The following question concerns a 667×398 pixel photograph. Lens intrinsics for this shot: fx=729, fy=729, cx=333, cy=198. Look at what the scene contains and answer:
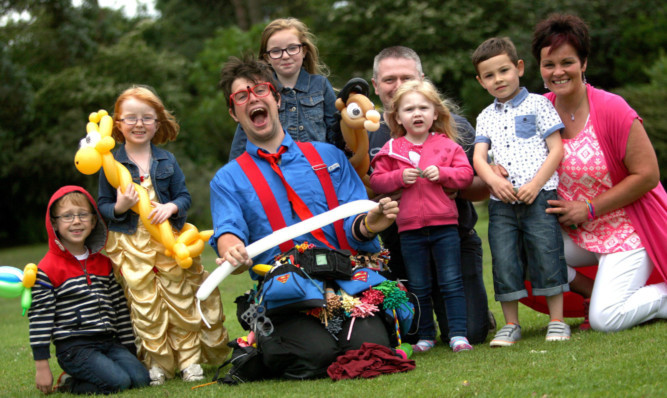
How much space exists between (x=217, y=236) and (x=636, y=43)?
21.4 meters

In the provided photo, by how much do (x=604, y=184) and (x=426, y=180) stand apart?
1276 millimetres

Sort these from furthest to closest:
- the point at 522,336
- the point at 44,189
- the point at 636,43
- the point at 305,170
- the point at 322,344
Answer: the point at 44,189, the point at 636,43, the point at 522,336, the point at 305,170, the point at 322,344

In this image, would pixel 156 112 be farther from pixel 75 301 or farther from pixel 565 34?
pixel 565 34

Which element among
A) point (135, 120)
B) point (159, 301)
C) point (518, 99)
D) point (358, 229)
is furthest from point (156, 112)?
point (518, 99)

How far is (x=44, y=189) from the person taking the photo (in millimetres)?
25062

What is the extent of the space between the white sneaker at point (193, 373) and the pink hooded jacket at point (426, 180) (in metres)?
1.68

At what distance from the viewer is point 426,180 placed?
498 cm

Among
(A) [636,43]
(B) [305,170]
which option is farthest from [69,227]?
(A) [636,43]

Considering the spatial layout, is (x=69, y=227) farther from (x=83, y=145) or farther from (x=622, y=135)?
(x=622, y=135)

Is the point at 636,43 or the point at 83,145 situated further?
the point at 636,43

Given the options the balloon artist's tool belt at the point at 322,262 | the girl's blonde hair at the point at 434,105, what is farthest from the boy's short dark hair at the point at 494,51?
the balloon artist's tool belt at the point at 322,262

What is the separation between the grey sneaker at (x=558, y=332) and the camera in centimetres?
474

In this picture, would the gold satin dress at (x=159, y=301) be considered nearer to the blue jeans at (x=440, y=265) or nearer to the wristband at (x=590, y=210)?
the blue jeans at (x=440, y=265)

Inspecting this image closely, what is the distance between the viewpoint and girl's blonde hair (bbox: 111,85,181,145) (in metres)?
5.25
